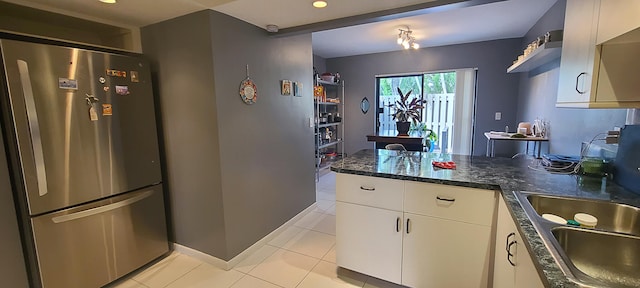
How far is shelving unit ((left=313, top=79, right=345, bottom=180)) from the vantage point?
4466 millimetres

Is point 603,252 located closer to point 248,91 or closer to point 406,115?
point 248,91

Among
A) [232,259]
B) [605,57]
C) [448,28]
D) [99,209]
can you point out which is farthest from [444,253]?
[448,28]

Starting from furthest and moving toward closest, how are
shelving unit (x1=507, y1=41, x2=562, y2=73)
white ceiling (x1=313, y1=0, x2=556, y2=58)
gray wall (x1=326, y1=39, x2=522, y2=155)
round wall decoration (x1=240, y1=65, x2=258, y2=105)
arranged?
gray wall (x1=326, y1=39, x2=522, y2=155) → white ceiling (x1=313, y1=0, x2=556, y2=58) → round wall decoration (x1=240, y1=65, x2=258, y2=105) → shelving unit (x1=507, y1=41, x2=562, y2=73)

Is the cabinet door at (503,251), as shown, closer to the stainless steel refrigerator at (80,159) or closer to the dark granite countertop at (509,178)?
the dark granite countertop at (509,178)

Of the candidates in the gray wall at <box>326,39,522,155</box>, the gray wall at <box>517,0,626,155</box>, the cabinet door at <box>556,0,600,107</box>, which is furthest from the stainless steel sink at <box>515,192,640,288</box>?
the gray wall at <box>326,39,522,155</box>

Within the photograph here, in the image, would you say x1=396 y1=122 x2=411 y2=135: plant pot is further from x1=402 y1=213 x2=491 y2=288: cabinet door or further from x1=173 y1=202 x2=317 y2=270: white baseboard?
x1=402 y1=213 x2=491 y2=288: cabinet door

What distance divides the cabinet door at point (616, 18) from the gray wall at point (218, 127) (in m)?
2.20

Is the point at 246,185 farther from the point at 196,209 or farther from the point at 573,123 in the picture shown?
the point at 573,123

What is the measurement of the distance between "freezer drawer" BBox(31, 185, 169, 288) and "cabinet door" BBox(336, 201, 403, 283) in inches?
62.8

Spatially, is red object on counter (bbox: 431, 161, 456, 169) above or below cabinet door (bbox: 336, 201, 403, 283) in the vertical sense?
above

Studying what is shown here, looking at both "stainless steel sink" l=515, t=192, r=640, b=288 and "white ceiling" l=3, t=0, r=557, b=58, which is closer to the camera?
"stainless steel sink" l=515, t=192, r=640, b=288

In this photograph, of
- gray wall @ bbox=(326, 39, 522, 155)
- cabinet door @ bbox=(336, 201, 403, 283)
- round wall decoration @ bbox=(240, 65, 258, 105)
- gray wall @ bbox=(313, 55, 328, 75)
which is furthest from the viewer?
gray wall @ bbox=(313, 55, 328, 75)

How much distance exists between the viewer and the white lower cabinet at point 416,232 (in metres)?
1.58

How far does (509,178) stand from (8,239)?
9.98ft
